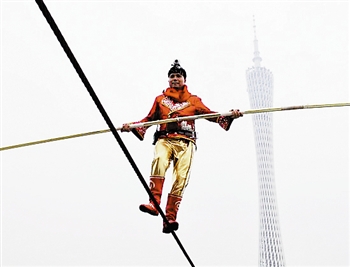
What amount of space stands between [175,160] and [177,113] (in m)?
0.49

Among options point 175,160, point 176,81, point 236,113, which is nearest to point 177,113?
point 176,81

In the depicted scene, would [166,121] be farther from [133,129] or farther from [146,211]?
[146,211]

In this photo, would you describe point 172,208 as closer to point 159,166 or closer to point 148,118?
point 159,166

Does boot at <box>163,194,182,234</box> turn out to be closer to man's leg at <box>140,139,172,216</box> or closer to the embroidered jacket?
man's leg at <box>140,139,172,216</box>

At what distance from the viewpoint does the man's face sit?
5.23 m

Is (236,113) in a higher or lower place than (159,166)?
higher

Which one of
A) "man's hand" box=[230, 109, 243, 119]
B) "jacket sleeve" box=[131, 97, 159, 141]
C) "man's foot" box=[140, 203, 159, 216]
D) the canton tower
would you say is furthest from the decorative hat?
the canton tower

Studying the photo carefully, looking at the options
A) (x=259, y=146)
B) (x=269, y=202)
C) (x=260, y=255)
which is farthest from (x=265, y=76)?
(x=260, y=255)

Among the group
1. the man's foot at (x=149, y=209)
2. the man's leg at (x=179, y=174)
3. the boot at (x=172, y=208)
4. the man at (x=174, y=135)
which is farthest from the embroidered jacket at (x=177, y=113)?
the man's foot at (x=149, y=209)

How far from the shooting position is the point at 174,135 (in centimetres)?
491

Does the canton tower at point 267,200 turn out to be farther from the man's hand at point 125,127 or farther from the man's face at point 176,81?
the man's hand at point 125,127

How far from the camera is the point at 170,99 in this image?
5168 mm

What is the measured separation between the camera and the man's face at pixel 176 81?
5227mm

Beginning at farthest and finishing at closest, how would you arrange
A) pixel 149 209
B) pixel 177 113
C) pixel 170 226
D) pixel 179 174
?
pixel 177 113, pixel 179 174, pixel 170 226, pixel 149 209
